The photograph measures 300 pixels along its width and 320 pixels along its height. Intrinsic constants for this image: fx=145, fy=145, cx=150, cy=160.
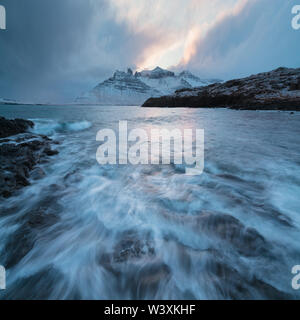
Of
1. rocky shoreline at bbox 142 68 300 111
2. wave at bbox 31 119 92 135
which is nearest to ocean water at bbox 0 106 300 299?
wave at bbox 31 119 92 135

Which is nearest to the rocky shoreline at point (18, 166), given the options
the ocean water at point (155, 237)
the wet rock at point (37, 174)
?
the wet rock at point (37, 174)

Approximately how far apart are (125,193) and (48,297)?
1.56 metres

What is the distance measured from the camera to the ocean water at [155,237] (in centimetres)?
129

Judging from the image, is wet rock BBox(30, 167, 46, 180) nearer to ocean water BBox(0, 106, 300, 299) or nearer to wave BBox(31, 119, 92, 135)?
ocean water BBox(0, 106, 300, 299)

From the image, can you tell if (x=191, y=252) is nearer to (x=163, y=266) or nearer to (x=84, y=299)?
(x=163, y=266)

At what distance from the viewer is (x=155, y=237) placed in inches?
67.3

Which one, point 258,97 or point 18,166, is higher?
point 258,97

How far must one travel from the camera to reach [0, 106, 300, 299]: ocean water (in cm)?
129

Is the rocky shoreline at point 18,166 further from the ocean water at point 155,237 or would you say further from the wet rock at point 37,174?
the ocean water at point 155,237

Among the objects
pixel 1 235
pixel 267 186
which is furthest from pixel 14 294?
pixel 267 186

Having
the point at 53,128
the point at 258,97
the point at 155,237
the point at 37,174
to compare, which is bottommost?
the point at 155,237

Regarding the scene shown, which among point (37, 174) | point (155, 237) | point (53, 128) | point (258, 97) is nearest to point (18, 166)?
point (37, 174)

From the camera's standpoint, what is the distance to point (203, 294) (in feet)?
4.04

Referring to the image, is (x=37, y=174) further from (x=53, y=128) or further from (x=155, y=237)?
(x=53, y=128)
